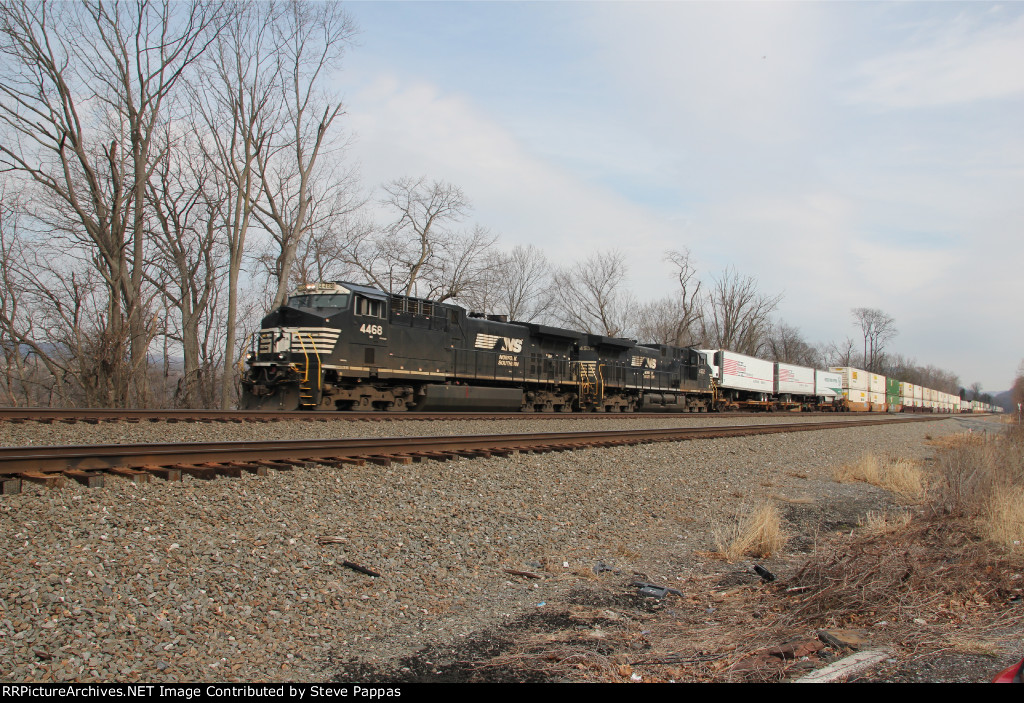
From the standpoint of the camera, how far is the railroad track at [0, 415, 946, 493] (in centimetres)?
585

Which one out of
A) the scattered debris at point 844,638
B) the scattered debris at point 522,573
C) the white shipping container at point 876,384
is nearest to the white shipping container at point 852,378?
the white shipping container at point 876,384

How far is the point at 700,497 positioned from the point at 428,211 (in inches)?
1196

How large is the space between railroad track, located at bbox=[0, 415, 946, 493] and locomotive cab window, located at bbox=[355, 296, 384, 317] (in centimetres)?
716

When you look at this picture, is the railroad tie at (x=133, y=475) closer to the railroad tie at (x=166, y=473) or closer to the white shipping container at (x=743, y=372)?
the railroad tie at (x=166, y=473)

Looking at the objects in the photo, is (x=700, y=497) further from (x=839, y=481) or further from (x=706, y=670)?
(x=706, y=670)

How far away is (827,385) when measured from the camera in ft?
158

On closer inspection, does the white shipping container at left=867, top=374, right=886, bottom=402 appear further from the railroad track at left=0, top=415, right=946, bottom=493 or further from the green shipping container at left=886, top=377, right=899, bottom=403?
the railroad track at left=0, top=415, right=946, bottom=493

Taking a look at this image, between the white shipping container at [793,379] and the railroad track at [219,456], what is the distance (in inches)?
1361

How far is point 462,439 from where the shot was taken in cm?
1023

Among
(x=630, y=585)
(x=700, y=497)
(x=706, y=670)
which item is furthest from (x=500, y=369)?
(x=706, y=670)

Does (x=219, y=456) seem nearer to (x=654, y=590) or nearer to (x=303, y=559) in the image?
(x=303, y=559)

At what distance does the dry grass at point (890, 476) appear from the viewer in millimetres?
10281

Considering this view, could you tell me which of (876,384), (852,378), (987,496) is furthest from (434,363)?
(876,384)

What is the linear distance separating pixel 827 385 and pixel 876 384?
1231cm
